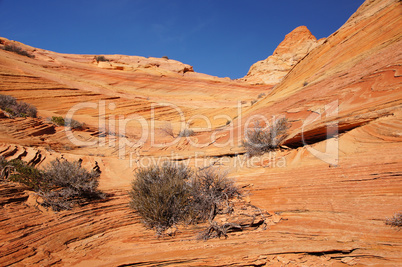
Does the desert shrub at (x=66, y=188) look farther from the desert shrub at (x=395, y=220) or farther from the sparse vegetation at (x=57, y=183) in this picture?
the desert shrub at (x=395, y=220)

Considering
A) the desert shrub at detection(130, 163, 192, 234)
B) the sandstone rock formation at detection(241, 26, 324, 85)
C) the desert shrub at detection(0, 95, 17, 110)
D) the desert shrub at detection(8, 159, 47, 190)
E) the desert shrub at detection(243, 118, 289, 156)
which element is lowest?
the desert shrub at detection(130, 163, 192, 234)

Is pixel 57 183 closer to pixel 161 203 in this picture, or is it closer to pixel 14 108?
pixel 161 203

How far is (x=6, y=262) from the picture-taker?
2.41m

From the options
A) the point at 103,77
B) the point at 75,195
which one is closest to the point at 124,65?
the point at 103,77

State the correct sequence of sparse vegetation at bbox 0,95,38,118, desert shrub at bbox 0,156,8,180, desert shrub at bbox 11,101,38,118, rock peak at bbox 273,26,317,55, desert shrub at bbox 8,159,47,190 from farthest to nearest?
rock peak at bbox 273,26,317,55, desert shrub at bbox 11,101,38,118, sparse vegetation at bbox 0,95,38,118, desert shrub at bbox 0,156,8,180, desert shrub at bbox 8,159,47,190

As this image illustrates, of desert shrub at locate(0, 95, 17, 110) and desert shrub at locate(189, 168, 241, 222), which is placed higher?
desert shrub at locate(0, 95, 17, 110)

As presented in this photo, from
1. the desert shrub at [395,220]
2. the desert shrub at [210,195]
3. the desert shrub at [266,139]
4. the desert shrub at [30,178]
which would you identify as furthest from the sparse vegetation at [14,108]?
the desert shrub at [395,220]

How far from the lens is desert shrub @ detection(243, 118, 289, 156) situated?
570 cm

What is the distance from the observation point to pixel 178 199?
3.63 meters

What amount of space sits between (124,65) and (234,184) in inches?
1083

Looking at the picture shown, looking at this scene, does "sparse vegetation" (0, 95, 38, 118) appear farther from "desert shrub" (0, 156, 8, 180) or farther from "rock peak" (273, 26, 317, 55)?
"rock peak" (273, 26, 317, 55)

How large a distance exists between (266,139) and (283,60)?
35351 mm

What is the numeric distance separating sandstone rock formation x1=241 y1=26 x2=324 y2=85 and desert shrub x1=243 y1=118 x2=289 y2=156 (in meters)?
27.9

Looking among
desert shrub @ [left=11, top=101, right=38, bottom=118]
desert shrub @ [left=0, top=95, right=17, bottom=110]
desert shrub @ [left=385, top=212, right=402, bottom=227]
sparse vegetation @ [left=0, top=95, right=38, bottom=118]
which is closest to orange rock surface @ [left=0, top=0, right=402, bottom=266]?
desert shrub @ [left=385, top=212, right=402, bottom=227]
